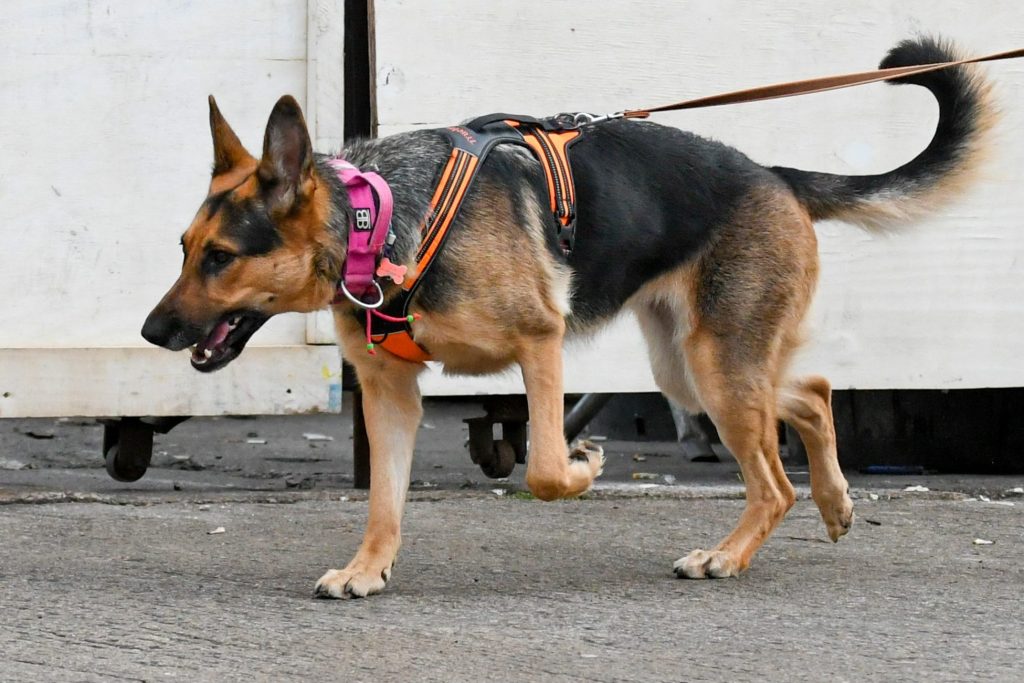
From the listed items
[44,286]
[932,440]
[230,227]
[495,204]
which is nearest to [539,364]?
[495,204]

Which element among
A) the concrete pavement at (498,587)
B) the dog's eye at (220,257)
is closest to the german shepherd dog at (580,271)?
the dog's eye at (220,257)

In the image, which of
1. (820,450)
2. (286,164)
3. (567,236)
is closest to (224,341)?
(286,164)

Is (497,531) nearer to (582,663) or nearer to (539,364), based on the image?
(539,364)

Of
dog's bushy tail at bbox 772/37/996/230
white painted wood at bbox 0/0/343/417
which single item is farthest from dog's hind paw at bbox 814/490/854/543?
white painted wood at bbox 0/0/343/417

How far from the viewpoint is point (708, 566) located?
14.8ft

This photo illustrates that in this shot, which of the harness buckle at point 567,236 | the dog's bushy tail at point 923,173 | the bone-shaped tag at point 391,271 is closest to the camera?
the bone-shaped tag at point 391,271

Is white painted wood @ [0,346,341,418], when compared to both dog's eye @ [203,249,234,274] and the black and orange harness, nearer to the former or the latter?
the black and orange harness

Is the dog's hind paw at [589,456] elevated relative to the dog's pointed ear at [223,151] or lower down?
lower down

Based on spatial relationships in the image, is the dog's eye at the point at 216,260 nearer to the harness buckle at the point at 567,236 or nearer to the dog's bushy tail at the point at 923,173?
the harness buckle at the point at 567,236

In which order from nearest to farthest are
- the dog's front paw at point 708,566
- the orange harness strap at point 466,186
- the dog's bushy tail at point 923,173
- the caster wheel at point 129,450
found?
the orange harness strap at point 466,186 → the dog's front paw at point 708,566 → the dog's bushy tail at point 923,173 → the caster wheel at point 129,450

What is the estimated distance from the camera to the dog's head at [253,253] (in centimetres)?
378

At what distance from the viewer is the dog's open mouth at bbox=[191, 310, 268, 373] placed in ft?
Result: 12.6

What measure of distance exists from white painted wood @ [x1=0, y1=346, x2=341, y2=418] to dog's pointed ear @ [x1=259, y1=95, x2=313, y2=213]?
7.29 feet

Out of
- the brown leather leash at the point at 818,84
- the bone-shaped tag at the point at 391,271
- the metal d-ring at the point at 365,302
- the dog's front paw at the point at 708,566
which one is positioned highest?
the brown leather leash at the point at 818,84
